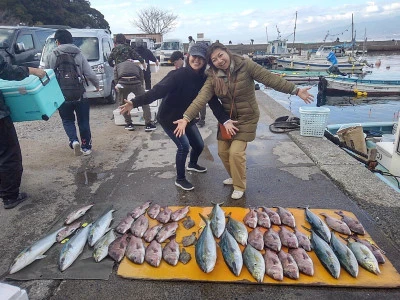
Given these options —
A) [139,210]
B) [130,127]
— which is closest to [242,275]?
[139,210]

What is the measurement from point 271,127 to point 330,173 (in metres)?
2.69

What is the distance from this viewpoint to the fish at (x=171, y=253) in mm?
2796

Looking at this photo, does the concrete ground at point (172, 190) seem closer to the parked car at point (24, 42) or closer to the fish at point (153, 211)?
the fish at point (153, 211)

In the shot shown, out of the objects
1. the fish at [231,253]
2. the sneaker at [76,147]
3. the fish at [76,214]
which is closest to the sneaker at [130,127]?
the sneaker at [76,147]

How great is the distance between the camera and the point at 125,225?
11.0 feet

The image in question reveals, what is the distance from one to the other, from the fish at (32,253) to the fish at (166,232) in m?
1.12

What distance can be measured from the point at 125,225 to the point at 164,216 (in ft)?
1.51

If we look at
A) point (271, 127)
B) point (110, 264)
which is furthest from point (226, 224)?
point (271, 127)

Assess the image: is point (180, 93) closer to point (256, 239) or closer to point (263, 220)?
point (263, 220)

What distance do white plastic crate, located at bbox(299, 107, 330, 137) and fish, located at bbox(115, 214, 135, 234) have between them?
4113 millimetres

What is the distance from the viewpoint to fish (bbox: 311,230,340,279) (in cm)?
259

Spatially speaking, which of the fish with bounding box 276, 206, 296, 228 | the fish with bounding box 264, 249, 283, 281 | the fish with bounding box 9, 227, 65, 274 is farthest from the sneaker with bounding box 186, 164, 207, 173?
the fish with bounding box 9, 227, 65, 274

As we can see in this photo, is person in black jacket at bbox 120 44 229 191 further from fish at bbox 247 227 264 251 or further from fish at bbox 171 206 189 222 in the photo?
fish at bbox 247 227 264 251

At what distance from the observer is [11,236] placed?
329 centimetres
